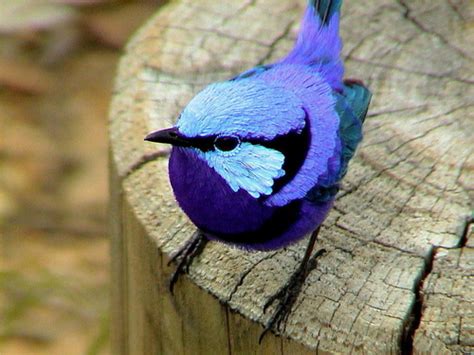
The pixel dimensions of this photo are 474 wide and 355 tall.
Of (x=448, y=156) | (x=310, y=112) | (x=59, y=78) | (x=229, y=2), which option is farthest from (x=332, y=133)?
(x=59, y=78)

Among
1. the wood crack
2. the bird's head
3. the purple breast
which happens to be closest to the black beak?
the bird's head

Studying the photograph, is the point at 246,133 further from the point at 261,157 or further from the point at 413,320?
the point at 413,320

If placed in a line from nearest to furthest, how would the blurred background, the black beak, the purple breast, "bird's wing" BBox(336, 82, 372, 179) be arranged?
the black beak → the purple breast → "bird's wing" BBox(336, 82, 372, 179) → the blurred background

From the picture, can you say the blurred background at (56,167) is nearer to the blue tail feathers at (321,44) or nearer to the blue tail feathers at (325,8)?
the blue tail feathers at (321,44)

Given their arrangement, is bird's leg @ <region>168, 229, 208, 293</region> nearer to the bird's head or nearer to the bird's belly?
the bird's belly

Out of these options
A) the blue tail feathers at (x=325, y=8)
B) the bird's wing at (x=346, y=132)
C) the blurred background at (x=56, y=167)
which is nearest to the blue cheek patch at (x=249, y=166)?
the bird's wing at (x=346, y=132)

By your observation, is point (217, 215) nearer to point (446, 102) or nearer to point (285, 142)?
point (285, 142)
